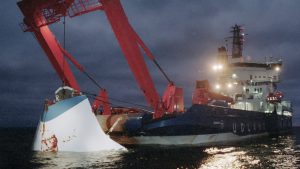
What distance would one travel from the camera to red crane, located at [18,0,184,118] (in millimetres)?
22672

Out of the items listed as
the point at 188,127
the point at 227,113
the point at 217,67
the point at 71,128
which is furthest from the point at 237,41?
the point at 71,128

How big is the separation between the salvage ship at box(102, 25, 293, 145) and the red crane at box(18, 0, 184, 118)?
1.24m

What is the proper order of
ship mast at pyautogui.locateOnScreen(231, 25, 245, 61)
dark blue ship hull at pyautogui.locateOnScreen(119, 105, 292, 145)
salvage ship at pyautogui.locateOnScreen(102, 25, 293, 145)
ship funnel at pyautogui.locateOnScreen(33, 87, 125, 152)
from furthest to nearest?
ship mast at pyautogui.locateOnScreen(231, 25, 245, 61) → salvage ship at pyautogui.locateOnScreen(102, 25, 293, 145) → dark blue ship hull at pyautogui.locateOnScreen(119, 105, 292, 145) → ship funnel at pyautogui.locateOnScreen(33, 87, 125, 152)

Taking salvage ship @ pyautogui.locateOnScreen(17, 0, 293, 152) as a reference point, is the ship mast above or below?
above

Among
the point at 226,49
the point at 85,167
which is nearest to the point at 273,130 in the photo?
the point at 226,49

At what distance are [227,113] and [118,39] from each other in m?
11.7

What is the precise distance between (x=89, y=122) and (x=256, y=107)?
26.4 m

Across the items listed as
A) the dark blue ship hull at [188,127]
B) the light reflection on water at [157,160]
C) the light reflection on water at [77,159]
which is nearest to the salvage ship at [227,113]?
the dark blue ship hull at [188,127]

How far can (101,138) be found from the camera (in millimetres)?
20953

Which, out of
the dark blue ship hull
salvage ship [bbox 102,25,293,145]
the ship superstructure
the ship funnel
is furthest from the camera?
Answer: the ship superstructure

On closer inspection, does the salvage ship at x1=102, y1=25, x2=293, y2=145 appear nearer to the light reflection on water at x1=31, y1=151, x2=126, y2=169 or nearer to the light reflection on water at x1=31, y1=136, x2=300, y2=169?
the light reflection on water at x1=31, y1=136, x2=300, y2=169

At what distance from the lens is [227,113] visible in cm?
2973

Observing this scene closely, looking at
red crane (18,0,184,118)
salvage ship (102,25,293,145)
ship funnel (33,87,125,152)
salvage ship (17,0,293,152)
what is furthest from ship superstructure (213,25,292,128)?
ship funnel (33,87,125,152)

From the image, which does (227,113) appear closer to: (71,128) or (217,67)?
(71,128)
